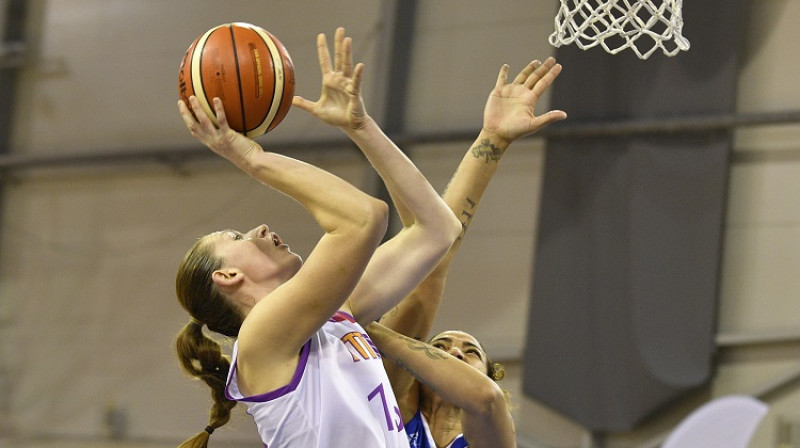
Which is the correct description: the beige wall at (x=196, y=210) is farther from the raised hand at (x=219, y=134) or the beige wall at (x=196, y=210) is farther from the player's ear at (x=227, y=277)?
the raised hand at (x=219, y=134)

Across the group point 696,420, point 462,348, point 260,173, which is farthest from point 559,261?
point 260,173

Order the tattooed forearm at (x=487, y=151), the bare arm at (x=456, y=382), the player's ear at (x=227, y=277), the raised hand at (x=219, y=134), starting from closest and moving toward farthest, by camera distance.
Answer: the raised hand at (x=219, y=134)
the player's ear at (x=227, y=277)
the bare arm at (x=456, y=382)
the tattooed forearm at (x=487, y=151)

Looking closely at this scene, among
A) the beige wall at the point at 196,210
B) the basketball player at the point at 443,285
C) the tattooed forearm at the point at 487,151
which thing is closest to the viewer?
the basketball player at the point at 443,285

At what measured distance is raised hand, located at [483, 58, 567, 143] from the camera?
305 cm

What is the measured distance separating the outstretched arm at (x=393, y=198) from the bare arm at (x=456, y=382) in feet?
0.49

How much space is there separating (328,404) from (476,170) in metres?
1.07

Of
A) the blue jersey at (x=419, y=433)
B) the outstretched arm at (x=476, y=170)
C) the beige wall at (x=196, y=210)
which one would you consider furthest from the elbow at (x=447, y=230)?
the beige wall at (x=196, y=210)

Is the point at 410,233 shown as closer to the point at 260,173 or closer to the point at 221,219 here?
the point at 260,173

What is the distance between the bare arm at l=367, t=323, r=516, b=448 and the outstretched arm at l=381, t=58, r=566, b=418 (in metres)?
0.23

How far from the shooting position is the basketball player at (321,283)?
7.20 ft

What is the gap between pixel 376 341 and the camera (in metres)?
2.74

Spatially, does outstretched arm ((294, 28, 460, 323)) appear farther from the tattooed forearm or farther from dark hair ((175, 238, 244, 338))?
the tattooed forearm

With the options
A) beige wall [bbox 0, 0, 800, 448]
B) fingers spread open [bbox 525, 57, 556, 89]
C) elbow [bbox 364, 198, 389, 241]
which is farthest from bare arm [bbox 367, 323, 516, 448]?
beige wall [bbox 0, 0, 800, 448]

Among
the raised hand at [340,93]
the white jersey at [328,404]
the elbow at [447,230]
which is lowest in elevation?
the white jersey at [328,404]
